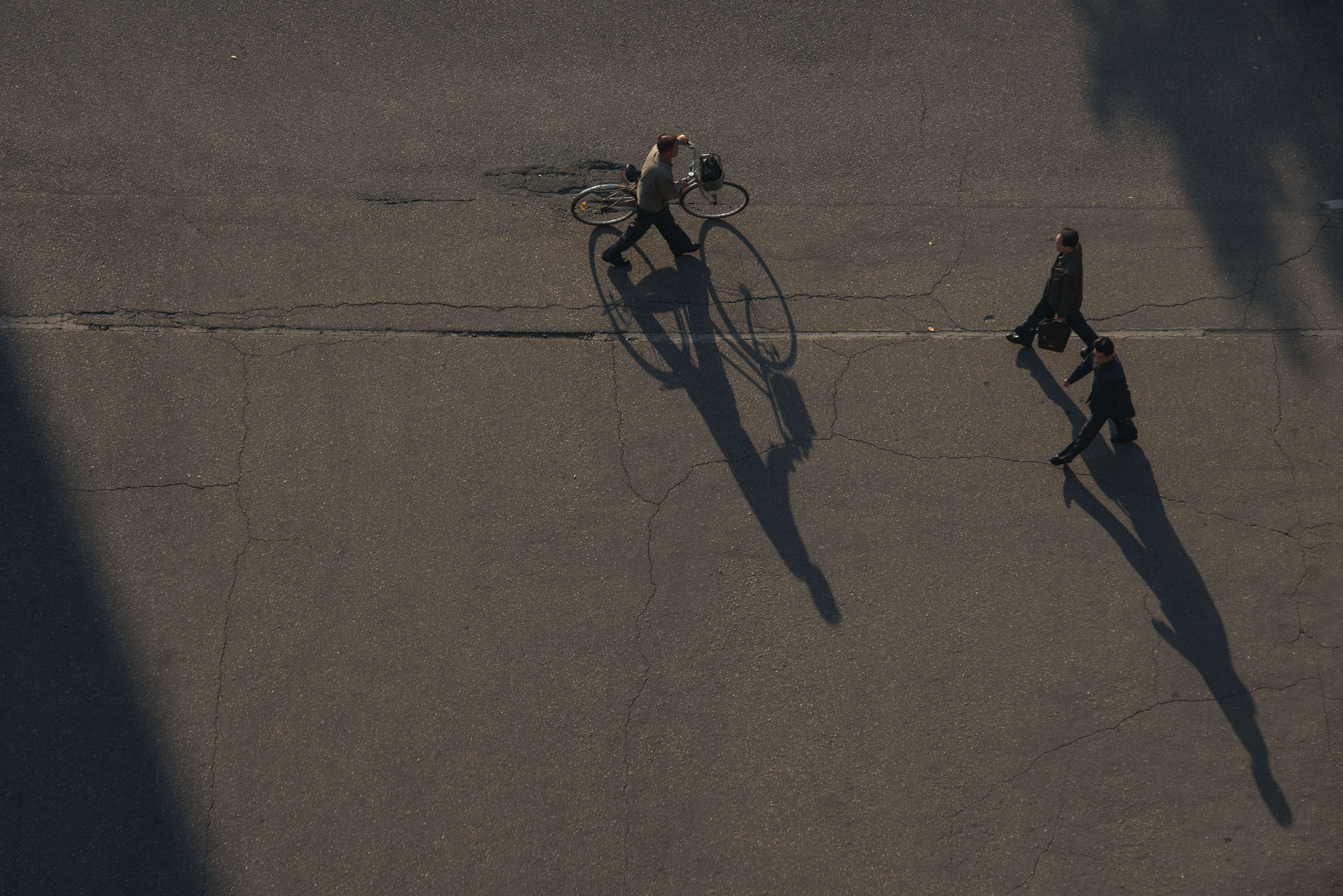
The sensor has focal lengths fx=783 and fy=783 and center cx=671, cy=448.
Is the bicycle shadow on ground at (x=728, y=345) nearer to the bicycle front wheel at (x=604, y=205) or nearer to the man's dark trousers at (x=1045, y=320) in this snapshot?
the bicycle front wheel at (x=604, y=205)

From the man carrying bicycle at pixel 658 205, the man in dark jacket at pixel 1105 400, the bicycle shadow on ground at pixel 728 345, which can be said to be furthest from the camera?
the man carrying bicycle at pixel 658 205

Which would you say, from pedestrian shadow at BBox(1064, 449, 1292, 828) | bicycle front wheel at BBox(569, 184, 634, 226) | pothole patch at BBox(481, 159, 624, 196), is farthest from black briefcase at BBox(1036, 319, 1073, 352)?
pothole patch at BBox(481, 159, 624, 196)

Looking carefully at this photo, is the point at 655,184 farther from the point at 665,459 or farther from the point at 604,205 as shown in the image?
the point at 665,459

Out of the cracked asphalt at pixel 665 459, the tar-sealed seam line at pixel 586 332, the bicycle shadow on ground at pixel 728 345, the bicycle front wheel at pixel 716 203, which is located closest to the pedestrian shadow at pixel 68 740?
the cracked asphalt at pixel 665 459

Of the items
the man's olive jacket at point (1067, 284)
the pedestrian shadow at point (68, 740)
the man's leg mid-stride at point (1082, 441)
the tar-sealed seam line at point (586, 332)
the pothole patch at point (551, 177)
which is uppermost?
the pothole patch at point (551, 177)

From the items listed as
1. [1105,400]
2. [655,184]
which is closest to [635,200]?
[655,184]

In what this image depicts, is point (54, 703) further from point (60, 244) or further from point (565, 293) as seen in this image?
point (565, 293)
